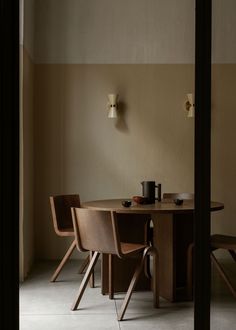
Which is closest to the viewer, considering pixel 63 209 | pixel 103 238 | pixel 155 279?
pixel 103 238

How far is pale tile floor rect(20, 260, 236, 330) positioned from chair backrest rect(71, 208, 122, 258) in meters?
0.47

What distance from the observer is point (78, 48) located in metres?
5.10

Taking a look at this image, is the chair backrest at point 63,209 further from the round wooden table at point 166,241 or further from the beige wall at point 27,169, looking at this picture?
the round wooden table at point 166,241

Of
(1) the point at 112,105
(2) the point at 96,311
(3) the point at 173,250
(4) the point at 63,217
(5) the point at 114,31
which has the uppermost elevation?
(5) the point at 114,31

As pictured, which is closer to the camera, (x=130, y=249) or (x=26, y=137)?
(x=130, y=249)

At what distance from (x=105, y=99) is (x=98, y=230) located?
2345mm

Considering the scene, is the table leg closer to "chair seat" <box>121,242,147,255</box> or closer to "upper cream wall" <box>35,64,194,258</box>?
"chair seat" <box>121,242,147,255</box>

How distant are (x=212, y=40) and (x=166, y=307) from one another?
86.4 inches

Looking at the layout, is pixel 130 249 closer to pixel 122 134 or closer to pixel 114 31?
pixel 122 134

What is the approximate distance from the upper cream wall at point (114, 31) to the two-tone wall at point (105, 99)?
11 mm

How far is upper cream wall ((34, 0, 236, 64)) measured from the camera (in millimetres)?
5066

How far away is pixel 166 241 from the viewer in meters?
3.66

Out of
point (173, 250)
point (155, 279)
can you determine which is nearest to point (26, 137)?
point (173, 250)

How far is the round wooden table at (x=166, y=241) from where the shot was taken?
11.8ft
